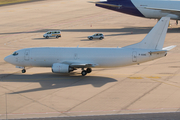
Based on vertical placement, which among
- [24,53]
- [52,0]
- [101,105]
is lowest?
[101,105]

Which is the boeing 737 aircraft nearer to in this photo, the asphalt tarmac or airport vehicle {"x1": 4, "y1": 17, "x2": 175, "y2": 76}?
the asphalt tarmac

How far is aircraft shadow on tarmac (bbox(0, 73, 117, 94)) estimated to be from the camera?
3816 cm

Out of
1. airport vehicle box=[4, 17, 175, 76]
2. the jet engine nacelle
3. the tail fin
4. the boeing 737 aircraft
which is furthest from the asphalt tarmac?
the boeing 737 aircraft

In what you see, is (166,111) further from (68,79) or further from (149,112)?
(68,79)

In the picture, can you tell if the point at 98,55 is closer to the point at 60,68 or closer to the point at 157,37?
the point at 60,68

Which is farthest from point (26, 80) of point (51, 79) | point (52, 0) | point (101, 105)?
point (52, 0)

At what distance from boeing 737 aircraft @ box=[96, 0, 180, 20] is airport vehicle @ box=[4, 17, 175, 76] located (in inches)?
1562

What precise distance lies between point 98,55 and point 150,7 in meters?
45.6

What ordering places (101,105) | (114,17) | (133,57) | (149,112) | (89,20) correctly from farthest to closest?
(114,17) < (89,20) < (133,57) < (101,105) < (149,112)

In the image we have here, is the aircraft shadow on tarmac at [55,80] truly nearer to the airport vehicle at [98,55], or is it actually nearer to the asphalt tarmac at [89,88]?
the asphalt tarmac at [89,88]

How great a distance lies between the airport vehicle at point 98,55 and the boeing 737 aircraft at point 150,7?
39.7m

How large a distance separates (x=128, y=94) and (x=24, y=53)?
17.8 m

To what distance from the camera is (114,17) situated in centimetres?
11256

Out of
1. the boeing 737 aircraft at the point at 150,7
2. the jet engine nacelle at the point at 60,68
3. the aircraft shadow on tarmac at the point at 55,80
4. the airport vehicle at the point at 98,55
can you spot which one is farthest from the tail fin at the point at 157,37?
the boeing 737 aircraft at the point at 150,7
